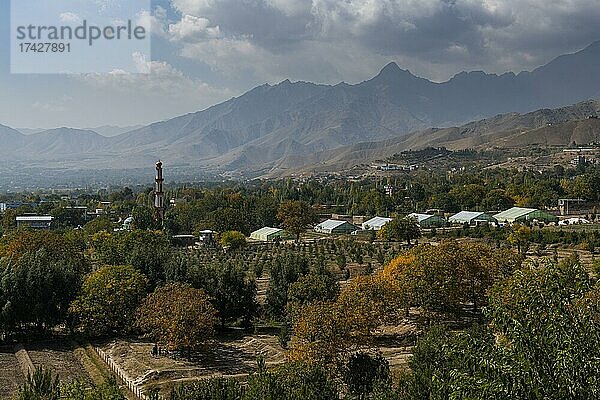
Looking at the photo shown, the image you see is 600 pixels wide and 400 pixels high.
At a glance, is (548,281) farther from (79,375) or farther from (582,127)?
(582,127)

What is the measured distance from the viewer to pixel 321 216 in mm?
74062

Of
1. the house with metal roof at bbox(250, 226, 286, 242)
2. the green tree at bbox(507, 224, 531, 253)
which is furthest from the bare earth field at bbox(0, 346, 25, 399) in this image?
the house with metal roof at bbox(250, 226, 286, 242)

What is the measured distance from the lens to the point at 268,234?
58062 millimetres

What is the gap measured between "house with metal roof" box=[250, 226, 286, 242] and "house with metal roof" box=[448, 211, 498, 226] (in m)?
16.8

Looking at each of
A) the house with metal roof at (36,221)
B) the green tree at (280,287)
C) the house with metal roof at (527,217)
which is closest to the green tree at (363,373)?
the green tree at (280,287)

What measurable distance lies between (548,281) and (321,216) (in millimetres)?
64073

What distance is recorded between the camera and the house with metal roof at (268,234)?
5778 cm

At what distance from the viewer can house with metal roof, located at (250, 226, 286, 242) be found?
190 ft

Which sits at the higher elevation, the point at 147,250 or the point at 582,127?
the point at 582,127

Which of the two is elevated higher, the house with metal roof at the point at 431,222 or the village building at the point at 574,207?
the village building at the point at 574,207

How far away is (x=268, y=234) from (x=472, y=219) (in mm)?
19116

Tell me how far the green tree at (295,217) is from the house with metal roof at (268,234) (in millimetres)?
850

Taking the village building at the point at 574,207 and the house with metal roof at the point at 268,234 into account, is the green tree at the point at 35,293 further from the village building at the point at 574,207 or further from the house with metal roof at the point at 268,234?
the village building at the point at 574,207

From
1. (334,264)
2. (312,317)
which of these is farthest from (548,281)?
(334,264)
